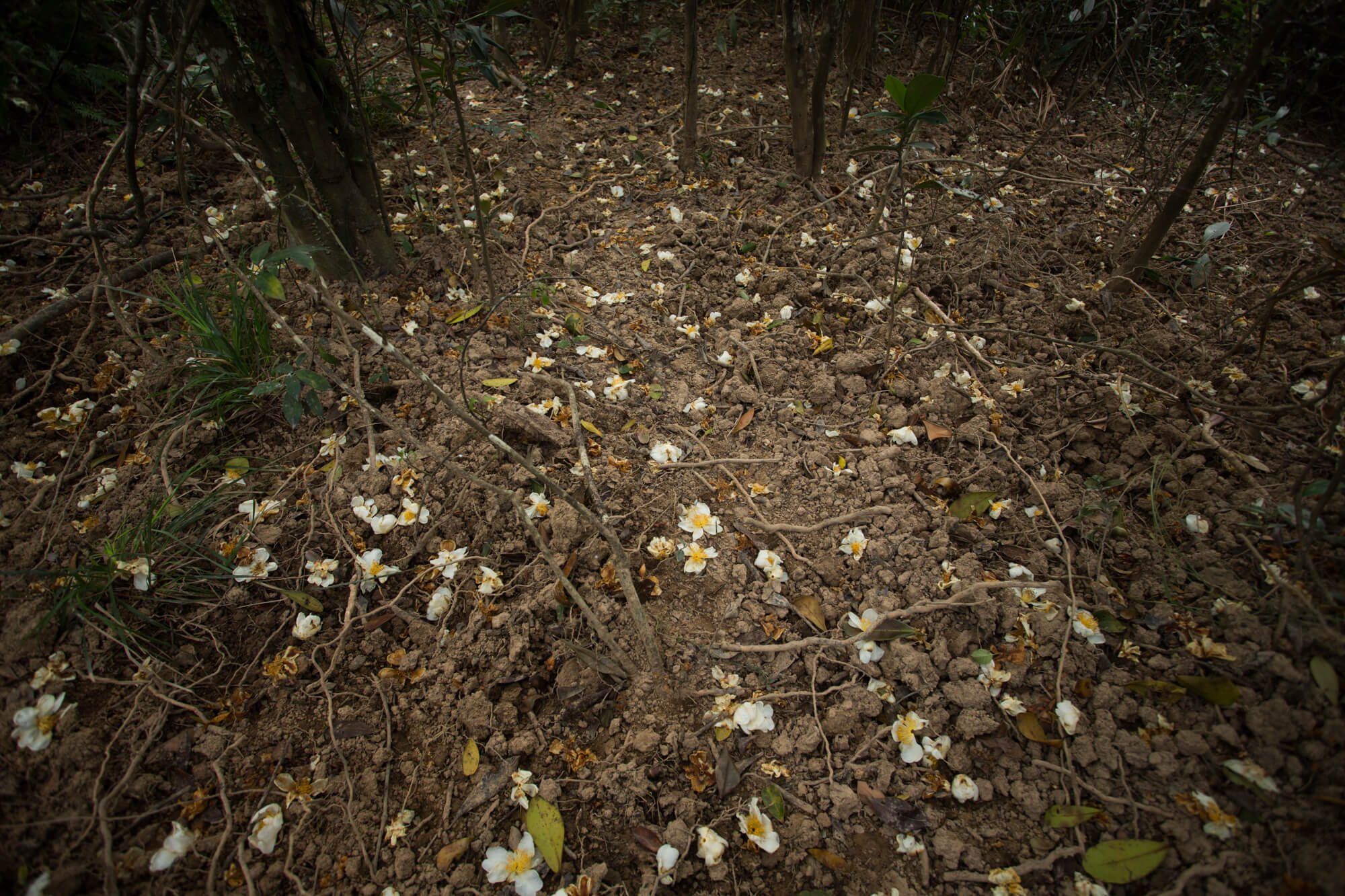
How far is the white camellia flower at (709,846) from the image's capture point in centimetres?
114

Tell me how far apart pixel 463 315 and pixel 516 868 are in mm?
1778

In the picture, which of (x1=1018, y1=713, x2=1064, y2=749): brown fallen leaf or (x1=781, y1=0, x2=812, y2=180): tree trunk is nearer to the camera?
(x1=1018, y1=713, x2=1064, y2=749): brown fallen leaf

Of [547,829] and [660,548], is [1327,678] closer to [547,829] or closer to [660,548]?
[660,548]

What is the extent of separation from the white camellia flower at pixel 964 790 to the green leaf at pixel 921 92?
68.8 inches

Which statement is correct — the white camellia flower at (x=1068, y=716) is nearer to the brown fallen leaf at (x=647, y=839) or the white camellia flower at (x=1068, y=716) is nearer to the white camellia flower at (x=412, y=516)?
the brown fallen leaf at (x=647, y=839)

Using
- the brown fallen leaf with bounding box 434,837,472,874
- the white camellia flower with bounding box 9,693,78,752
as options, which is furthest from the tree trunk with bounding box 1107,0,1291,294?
the white camellia flower with bounding box 9,693,78,752

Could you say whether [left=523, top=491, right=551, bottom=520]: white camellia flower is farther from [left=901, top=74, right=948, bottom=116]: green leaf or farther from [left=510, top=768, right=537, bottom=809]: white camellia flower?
[left=901, top=74, right=948, bottom=116]: green leaf

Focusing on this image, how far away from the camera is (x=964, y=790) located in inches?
48.0

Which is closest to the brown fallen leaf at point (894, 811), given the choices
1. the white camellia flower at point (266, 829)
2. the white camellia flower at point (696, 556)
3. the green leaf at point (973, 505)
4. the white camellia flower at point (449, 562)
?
the white camellia flower at point (696, 556)

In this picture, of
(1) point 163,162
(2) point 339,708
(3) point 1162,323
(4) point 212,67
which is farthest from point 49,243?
(3) point 1162,323

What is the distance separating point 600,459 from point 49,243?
2.69 meters

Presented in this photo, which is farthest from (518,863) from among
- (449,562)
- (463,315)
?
(463,315)

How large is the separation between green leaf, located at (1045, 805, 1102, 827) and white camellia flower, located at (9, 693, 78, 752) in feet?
6.91

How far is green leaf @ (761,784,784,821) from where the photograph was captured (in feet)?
3.96
